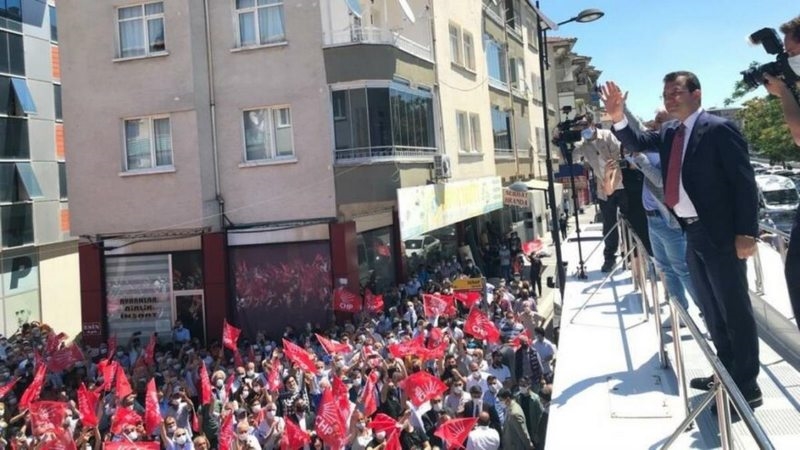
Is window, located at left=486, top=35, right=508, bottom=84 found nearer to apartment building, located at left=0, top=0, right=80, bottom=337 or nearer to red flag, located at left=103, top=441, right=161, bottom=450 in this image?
apartment building, located at left=0, top=0, right=80, bottom=337

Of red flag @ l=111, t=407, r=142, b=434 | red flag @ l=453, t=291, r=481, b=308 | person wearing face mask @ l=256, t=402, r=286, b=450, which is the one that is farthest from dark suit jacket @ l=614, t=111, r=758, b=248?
red flag @ l=453, t=291, r=481, b=308

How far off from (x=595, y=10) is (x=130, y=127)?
43.1ft

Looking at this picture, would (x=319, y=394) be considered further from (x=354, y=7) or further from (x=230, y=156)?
(x=354, y=7)

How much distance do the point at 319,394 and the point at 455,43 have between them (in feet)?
54.4

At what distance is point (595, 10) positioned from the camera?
14727mm

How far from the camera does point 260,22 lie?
1795 cm

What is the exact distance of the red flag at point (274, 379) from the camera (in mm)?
11673

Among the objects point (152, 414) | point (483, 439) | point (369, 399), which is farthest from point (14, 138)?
point (483, 439)

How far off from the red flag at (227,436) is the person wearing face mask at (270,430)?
629 millimetres

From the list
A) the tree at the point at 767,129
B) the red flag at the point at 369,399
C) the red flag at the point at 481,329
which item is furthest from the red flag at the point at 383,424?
the tree at the point at 767,129

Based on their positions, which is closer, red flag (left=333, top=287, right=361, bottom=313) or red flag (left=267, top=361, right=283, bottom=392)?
red flag (left=267, top=361, right=283, bottom=392)

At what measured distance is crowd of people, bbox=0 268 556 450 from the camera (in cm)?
959

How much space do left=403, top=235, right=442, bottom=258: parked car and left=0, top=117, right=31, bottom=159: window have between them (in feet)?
51.7

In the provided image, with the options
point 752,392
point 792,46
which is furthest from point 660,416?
point 792,46
